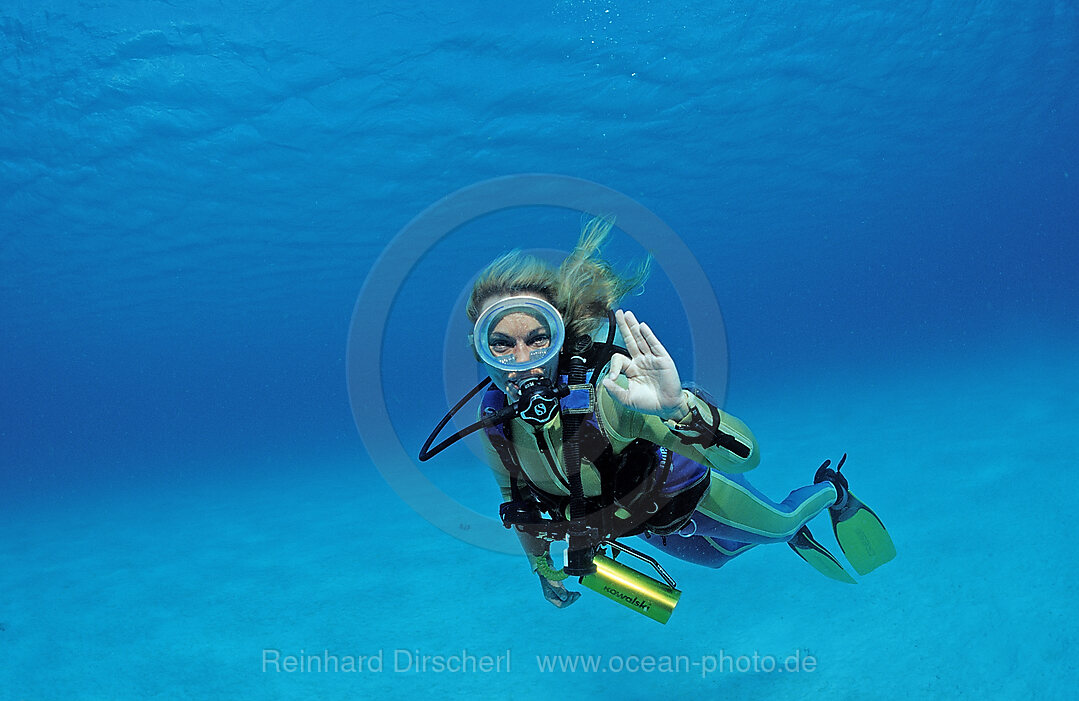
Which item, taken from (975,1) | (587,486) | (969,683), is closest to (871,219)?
(975,1)

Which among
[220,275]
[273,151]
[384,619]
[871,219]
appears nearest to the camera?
[384,619]

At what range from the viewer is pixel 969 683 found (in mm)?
5695

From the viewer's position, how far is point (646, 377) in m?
3.22

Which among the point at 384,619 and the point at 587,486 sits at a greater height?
the point at 384,619

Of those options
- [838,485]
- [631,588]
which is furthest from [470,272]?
[631,588]

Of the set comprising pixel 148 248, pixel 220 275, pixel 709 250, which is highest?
pixel 709 250

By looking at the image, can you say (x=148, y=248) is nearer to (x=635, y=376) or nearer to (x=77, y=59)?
(x=77, y=59)

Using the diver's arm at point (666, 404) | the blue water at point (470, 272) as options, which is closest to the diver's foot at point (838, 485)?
the blue water at point (470, 272)

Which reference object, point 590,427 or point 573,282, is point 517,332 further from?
point 590,427

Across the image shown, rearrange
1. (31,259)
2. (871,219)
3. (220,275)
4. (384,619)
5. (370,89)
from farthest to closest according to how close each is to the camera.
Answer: (871,219) < (220,275) < (31,259) < (370,89) < (384,619)

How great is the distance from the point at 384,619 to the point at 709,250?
37.5 meters

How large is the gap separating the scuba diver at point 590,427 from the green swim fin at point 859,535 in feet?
5.96

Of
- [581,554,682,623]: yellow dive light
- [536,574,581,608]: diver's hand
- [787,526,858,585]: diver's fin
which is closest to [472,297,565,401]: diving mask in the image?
[581,554,682,623]: yellow dive light

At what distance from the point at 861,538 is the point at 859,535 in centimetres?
4
